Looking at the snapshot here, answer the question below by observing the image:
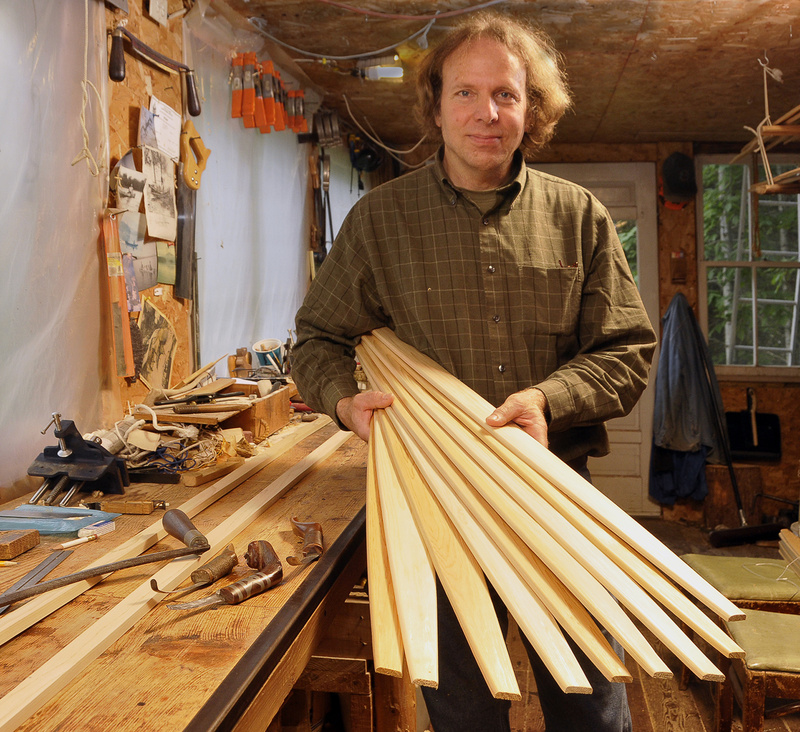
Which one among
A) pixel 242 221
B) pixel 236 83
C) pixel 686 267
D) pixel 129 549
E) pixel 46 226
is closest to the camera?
pixel 129 549

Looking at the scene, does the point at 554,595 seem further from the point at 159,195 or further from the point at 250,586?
the point at 159,195

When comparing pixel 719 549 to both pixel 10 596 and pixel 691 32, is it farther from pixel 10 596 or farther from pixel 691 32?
pixel 10 596

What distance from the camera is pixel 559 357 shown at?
175 cm

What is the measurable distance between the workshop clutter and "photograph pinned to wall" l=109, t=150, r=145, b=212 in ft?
3.24

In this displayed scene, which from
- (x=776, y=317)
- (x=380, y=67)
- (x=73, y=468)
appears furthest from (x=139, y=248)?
(x=776, y=317)

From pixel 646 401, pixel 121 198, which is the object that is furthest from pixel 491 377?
pixel 646 401

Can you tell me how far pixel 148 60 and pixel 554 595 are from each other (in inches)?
92.9

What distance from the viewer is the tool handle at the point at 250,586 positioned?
3.70 feet

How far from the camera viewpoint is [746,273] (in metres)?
6.09

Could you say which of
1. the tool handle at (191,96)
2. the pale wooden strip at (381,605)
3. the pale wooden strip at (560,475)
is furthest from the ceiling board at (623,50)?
the pale wooden strip at (381,605)

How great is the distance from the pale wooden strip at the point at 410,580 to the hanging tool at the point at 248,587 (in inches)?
8.2

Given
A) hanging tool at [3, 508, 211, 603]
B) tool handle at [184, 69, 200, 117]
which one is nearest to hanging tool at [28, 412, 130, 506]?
hanging tool at [3, 508, 211, 603]

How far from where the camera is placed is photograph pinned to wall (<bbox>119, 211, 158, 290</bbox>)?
7.67ft

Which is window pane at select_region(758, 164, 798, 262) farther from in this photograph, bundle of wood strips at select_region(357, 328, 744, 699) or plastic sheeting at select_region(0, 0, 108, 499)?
plastic sheeting at select_region(0, 0, 108, 499)
